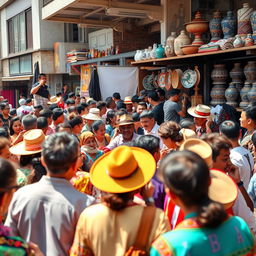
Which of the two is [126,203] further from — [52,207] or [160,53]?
[160,53]

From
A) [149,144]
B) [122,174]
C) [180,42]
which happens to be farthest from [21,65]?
[122,174]

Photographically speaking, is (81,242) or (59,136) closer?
(81,242)

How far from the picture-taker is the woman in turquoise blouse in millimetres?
1448

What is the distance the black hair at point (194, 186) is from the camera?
1.46 m

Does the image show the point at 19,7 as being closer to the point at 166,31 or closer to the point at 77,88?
the point at 77,88

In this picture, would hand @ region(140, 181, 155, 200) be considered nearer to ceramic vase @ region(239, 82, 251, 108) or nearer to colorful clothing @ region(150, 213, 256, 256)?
colorful clothing @ region(150, 213, 256, 256)

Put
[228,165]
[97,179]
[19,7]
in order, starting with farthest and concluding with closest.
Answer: [19,7] < [228,165] < [97,179]

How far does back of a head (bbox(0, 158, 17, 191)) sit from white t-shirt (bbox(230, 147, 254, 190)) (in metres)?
2.05

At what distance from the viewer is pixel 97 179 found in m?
1.84

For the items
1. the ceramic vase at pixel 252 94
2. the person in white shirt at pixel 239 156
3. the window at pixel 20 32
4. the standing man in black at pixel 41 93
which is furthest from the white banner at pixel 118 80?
the window at pixel 20 32

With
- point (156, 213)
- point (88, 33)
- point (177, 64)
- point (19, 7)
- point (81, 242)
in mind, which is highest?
point (19, 7)

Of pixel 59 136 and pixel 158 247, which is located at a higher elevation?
pixel 59 136

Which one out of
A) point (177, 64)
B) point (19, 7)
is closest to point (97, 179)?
point (177, 64)

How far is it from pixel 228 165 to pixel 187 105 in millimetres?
4850
